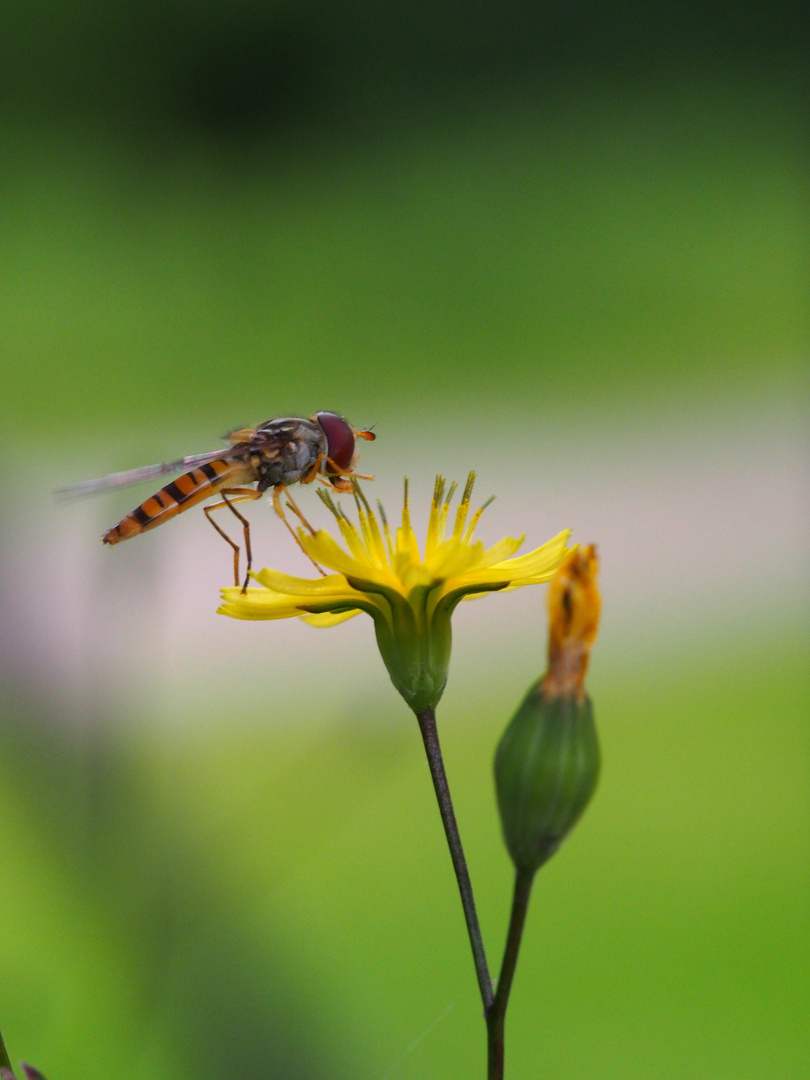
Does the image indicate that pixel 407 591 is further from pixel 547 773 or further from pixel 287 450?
pixel 287 450

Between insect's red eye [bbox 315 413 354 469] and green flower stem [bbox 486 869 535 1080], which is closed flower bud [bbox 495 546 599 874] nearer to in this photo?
green flower stem [bbox 486 869 535 1080]

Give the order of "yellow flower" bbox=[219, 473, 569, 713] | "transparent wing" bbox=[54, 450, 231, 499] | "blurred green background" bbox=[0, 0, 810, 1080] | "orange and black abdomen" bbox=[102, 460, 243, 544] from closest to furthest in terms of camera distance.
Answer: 1. "yellow flower" bbox=[219, 473, 569, 713]
2. "transparent wing" bbox=[54, 450, 231, 499]
3. "orange and black abdomen" bbox=[102, 460, 243, 544]
4. "blurred green background" bbox=[0, 0, 810, 1080]

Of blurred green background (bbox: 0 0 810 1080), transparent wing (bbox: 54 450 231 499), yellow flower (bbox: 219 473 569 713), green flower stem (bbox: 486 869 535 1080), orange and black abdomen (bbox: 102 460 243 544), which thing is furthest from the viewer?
blurred green background (bbox: 0 0 810 1080)

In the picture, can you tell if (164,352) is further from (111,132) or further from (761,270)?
(761,270)

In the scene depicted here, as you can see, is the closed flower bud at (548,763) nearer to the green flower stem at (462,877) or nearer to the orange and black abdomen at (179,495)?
the green flower stem at (462,877)

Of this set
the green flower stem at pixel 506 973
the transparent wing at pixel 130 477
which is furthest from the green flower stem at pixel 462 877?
the transparent wing at pixel 130 477

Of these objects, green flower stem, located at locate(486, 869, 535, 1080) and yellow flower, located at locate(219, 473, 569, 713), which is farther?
yellow flower, located at locate(219, 473, 569, 713)

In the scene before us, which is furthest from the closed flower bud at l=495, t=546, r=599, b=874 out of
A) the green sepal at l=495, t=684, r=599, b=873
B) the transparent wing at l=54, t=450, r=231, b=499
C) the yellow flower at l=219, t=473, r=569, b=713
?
the transparent wing at l=54, t=450, r=231, b=499
